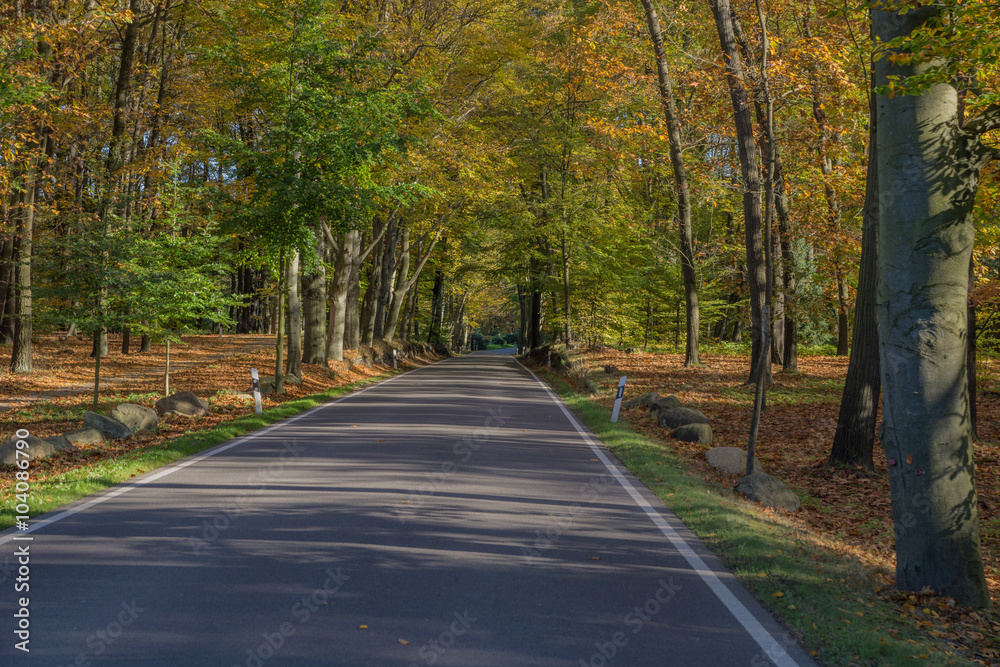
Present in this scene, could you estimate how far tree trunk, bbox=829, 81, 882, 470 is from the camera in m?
11.1

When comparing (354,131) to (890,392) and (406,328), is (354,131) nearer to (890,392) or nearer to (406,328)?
(890,392)

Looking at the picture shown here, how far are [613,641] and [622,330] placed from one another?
119ft

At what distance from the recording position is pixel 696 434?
45.2ft

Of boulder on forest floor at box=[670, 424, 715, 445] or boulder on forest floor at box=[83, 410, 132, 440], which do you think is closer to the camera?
boulder on forest floor at box=[83, 410, 132, 440]

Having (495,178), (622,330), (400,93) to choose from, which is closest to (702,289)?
(622,330)

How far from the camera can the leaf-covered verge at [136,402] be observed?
8.84m

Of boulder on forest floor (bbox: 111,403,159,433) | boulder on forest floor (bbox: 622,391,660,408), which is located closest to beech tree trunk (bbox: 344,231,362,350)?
boulder on forest floor (bbox: 622,391,660,408)

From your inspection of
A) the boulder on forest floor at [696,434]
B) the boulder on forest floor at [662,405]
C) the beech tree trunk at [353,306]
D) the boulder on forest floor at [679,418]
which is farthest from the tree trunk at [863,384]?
the beech tree trunk at [353,306]

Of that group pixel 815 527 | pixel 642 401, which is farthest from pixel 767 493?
pixel 642 401

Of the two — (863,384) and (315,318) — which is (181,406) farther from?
(863,384)

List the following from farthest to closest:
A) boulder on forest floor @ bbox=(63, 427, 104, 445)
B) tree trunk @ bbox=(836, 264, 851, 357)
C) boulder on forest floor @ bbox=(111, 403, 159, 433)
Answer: tree trunk @ bbox=(836, 264, 851, 357) < boulder on forest floor @ bbox=(111, 403, 159, 433) < boulder on forest floor @ bbox=(63, 427, 104, 445)

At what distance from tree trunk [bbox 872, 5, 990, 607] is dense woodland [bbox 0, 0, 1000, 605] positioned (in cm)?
2

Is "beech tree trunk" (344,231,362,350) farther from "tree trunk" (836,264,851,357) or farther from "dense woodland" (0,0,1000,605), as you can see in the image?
"tree trunk" (836,264,851,357)

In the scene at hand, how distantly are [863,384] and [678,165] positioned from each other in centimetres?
1546
